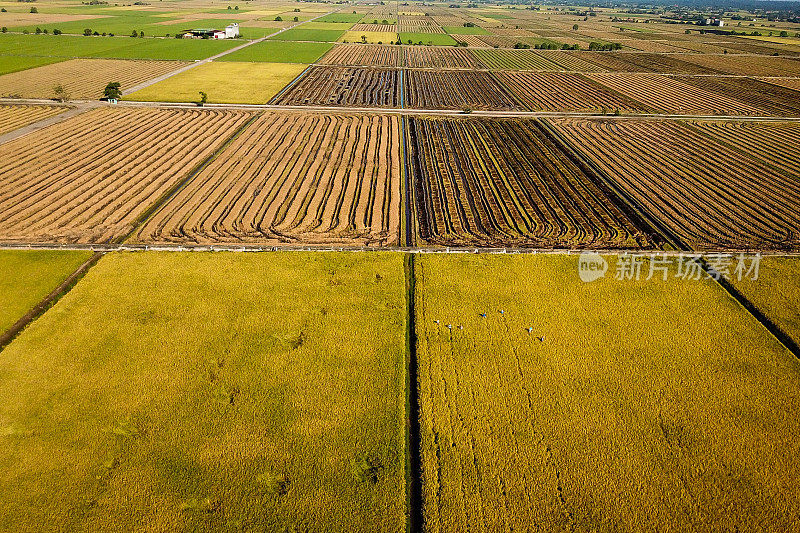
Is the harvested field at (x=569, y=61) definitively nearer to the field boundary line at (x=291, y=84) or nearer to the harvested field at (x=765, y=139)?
the harvested field at (x=765, y=139)

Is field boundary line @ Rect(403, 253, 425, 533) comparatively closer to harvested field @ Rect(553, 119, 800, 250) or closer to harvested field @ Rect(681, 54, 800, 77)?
harvested field @ Rect(553, 119, 800, 250)

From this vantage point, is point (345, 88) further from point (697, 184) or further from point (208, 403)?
point (208, 403)

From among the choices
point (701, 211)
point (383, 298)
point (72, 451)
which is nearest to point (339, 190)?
point (383, 298)

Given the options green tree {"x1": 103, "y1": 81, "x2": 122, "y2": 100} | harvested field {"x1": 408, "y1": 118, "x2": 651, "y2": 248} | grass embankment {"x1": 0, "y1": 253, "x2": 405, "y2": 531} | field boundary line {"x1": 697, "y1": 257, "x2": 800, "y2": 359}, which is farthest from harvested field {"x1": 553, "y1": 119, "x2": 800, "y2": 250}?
green tree {"x1": 103, "y1": 81, "x2": 122, "y2": 100}

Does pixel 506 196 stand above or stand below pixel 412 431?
above

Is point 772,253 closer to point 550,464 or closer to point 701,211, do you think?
point 701,211

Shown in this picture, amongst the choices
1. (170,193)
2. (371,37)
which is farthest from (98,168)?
(371,37)

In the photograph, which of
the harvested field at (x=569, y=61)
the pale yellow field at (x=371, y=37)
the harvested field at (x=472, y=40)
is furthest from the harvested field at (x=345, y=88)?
the harvested field at (x=472, y=40)
